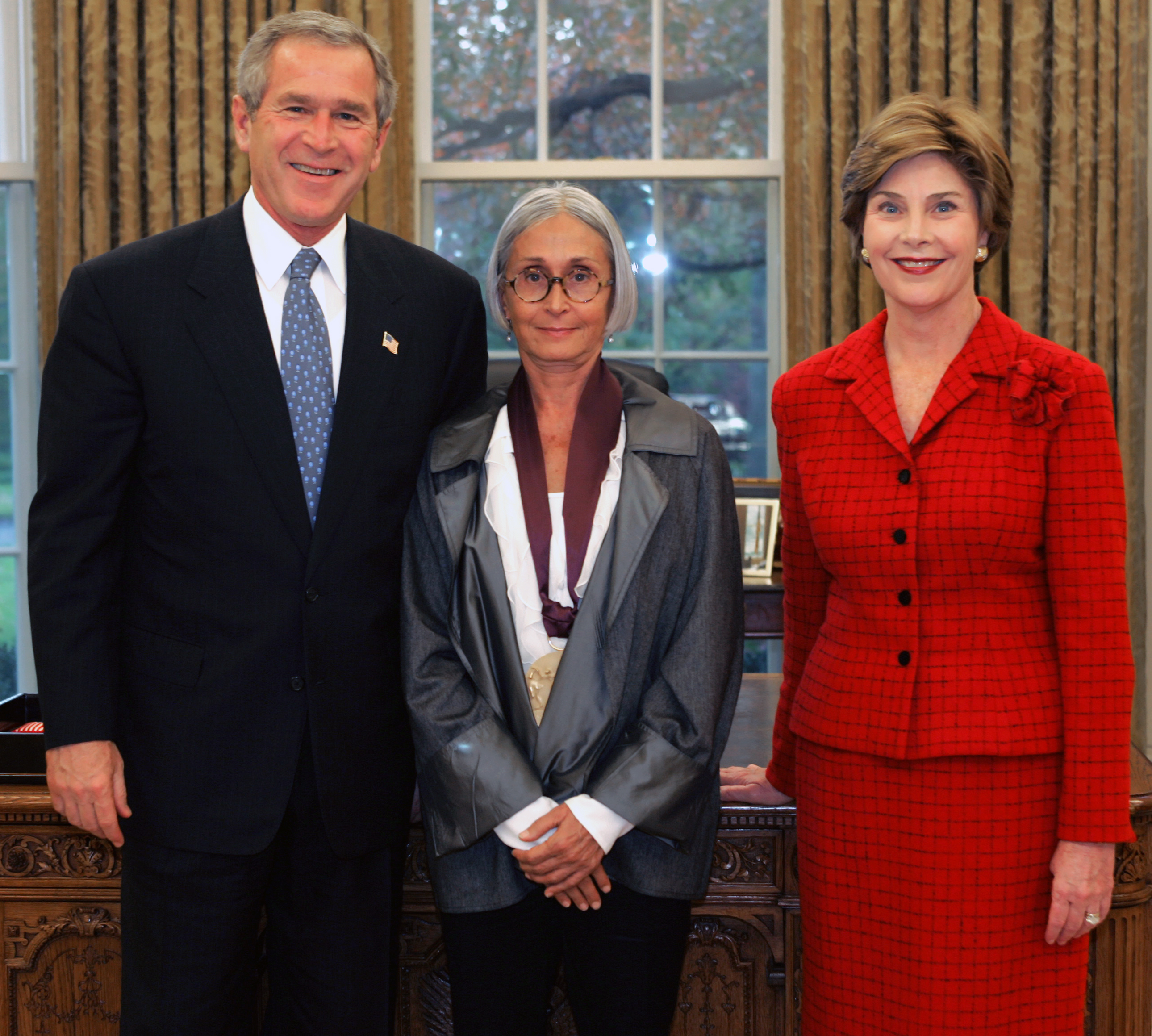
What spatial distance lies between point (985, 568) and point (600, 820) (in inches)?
23.6

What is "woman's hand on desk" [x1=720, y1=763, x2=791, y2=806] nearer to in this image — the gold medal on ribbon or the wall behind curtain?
the gold medal on ribbon

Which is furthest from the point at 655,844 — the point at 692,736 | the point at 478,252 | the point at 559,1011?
the point at 478,252

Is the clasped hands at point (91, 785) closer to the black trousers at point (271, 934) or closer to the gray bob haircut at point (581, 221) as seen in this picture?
the black trousers at point (271, 934)

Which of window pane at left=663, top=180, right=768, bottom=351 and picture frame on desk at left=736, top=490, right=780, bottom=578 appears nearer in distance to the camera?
picture frame on desk at left=736, top=490, right=780, bottom=578

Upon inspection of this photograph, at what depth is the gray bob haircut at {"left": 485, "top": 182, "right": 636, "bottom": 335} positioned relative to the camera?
1.74m

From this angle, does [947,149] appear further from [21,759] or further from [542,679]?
[21,759]

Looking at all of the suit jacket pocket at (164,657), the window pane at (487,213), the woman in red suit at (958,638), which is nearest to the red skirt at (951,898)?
the woman in red suit at (958,638)

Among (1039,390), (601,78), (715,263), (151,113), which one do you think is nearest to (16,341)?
(151,113)

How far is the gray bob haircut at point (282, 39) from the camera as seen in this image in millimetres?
1739

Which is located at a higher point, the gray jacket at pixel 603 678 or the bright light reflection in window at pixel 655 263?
the bright light reflection in window at pixel 655 263

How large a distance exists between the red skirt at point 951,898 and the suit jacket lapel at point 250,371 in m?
0.83

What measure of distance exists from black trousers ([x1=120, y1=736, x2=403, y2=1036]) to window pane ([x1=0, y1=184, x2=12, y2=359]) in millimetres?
3358

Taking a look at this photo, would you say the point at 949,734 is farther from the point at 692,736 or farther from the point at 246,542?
the point at 246,542

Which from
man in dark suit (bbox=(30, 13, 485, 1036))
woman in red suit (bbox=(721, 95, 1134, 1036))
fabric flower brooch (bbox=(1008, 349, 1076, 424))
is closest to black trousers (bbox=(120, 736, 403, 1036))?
man in dark suit (bbox=(30, 13, 485, 1036))
